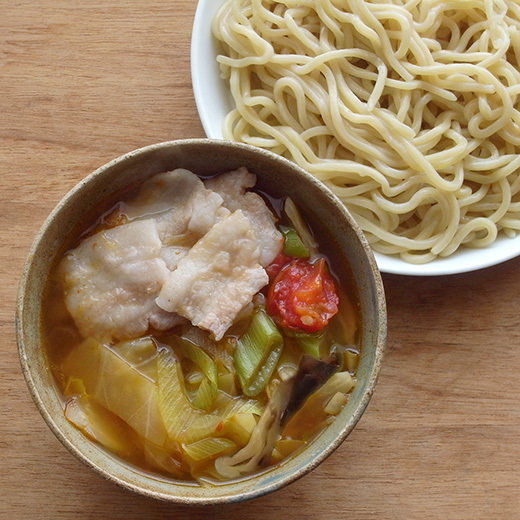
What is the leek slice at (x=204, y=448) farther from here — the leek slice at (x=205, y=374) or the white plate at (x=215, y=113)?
the white plate at (x=215, y=113)

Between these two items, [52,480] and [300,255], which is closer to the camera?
[300,255]

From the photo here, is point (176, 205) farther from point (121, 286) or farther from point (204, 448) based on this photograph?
point (204, 448)

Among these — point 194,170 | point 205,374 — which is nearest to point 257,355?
point 205,374

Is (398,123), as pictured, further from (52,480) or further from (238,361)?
(52,480)

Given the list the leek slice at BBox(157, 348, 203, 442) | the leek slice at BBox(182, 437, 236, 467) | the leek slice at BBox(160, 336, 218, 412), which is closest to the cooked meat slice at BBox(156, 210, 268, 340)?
the leek slice at BBox(160, 336, 218, 412)

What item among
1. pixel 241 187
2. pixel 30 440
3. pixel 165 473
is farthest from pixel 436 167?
pixel 30 440

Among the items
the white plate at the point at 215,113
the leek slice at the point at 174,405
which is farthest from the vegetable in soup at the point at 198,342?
the white plate at the point at 215,113

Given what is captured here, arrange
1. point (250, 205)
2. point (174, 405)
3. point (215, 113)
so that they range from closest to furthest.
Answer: point (174, 405) → point (250, 205) → point (215, 113)
